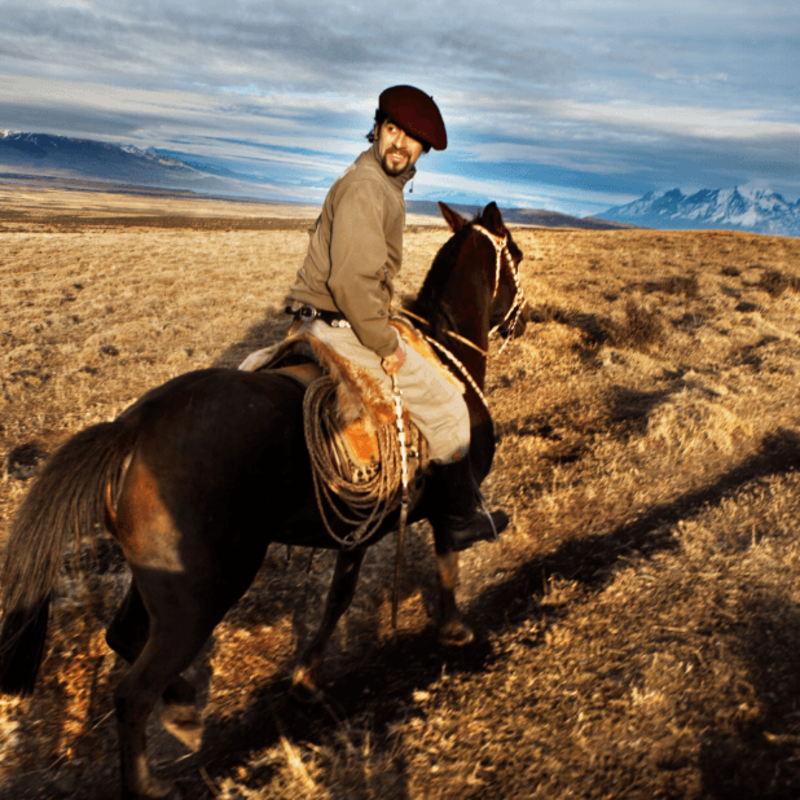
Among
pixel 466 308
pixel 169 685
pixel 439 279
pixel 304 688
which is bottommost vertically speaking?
pixel 304 688

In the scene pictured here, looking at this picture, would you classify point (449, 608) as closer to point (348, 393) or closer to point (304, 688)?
point (304, 688)

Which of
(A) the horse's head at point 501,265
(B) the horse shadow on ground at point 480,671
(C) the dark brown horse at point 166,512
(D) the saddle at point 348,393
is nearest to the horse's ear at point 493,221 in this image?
(A) the horse's head at point 501,265

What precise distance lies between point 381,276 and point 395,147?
834mm

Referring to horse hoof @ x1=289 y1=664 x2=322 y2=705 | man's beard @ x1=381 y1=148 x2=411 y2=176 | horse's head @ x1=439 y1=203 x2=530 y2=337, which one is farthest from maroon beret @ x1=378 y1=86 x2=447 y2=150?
horse hoof @ x1=289 y1=664 x2=322 y2=705

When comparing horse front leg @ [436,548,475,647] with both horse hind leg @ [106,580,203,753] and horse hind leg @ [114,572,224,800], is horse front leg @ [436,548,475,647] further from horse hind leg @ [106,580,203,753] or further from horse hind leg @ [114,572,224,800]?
horse hind leg @ [114,572,224,800]

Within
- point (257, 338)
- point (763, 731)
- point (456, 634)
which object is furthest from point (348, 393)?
point (257, 338)

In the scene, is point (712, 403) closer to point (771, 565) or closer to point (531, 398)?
point (531, 398)

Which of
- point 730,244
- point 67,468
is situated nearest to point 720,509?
point 67,468

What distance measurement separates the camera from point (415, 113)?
3191 millimetres

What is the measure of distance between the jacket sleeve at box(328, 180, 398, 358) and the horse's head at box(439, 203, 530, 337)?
60.0 inches

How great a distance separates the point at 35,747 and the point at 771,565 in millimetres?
6707

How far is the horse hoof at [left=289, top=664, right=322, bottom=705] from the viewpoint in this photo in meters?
3.96

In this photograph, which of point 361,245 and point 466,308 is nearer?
point 361,245

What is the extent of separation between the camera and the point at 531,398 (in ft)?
32.3
